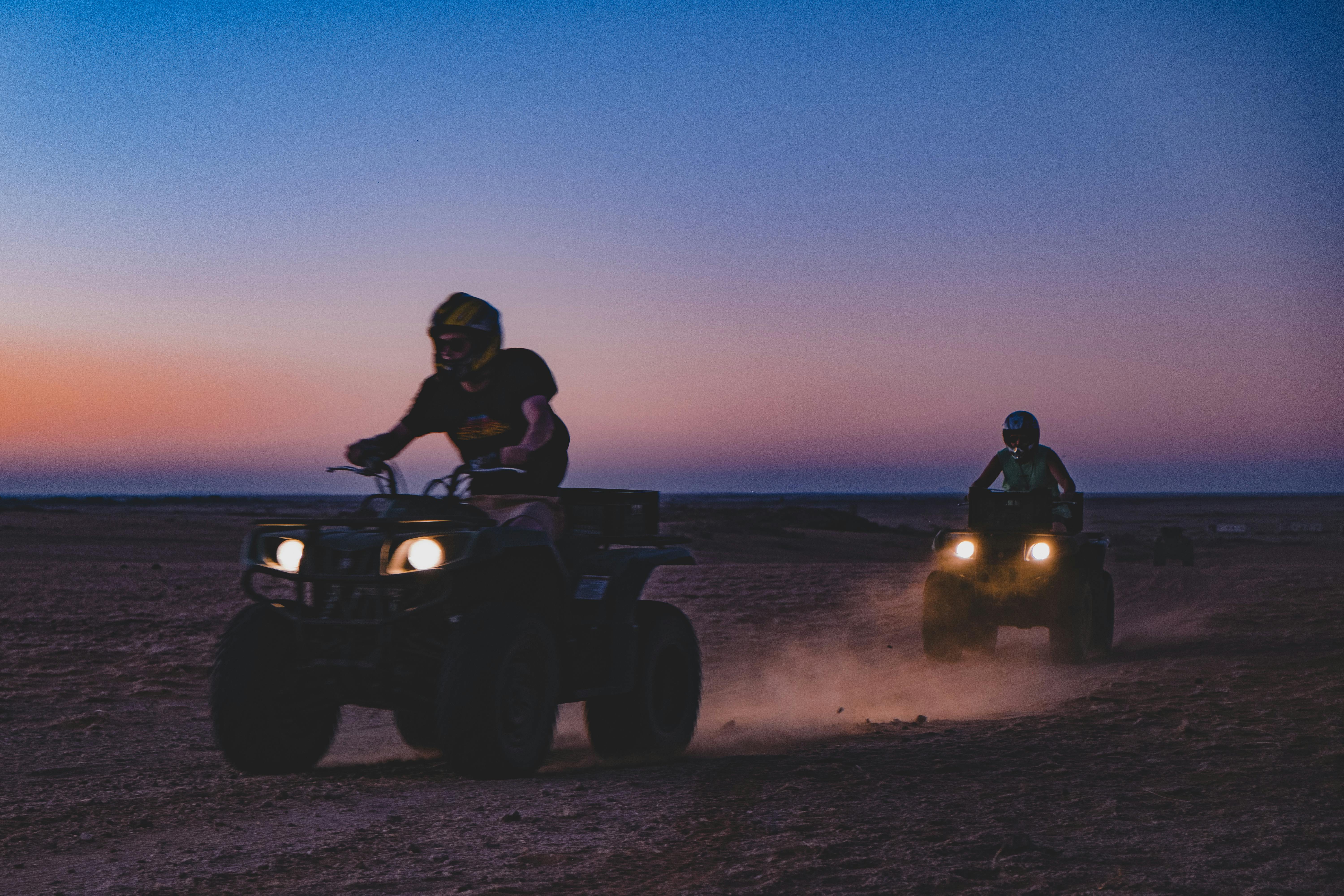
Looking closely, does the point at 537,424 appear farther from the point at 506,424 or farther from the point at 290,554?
the point at 290,554

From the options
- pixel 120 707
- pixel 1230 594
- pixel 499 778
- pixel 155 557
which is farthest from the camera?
pixel 155 557

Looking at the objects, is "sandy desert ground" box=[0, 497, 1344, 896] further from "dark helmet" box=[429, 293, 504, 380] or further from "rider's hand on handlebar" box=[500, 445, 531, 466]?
"dark helmet" box=[429, 293, 504, 380]

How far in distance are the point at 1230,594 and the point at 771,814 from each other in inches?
646

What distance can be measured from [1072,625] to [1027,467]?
62.6 inches

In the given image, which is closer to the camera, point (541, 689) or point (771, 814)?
point (771, 814)

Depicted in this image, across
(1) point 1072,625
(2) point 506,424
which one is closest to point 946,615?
(1) point 1072,625

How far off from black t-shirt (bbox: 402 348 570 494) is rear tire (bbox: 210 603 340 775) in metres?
1.26

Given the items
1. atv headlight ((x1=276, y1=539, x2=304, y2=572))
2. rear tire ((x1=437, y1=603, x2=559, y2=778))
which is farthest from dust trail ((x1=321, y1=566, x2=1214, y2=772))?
atv headlight ((x1=276, y1=539, x2=304, y2=572))

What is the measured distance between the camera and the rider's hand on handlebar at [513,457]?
232 inches

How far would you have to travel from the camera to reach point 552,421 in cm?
624

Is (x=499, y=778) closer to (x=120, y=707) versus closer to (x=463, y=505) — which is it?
(x=463, y=505)

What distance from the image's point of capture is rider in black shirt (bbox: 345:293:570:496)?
632cm

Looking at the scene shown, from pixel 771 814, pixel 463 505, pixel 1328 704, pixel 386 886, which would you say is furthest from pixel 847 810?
pixel 1328 704

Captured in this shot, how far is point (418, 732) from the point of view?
24.1ft
